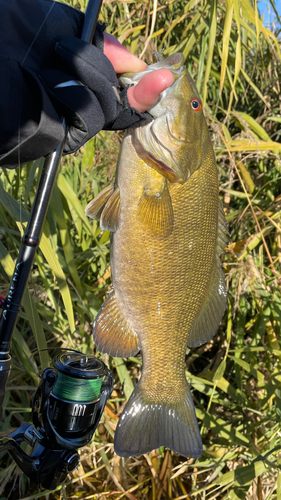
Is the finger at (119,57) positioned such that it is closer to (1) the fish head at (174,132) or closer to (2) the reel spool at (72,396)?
(1) the fish head at (174,132)

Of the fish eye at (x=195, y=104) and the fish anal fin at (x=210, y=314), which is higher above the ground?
the fish eye at (x=195, y=104)

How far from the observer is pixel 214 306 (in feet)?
5.22

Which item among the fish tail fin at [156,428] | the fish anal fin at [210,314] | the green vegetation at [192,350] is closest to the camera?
the fish tail fin at [156,428]

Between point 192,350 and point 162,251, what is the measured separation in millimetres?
1128

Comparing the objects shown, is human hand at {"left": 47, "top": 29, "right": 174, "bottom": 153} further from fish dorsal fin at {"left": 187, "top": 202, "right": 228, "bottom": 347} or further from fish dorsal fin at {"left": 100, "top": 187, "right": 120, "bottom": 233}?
fish dorsal fin at {"left": 187, "top": 202, "right": 228, "bottom": 347}

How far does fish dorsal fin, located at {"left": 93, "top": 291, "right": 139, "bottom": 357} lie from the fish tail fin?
0.15 meters

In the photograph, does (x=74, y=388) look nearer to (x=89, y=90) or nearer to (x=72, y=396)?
(x=72, y=396)

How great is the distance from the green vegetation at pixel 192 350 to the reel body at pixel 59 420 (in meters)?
0.62

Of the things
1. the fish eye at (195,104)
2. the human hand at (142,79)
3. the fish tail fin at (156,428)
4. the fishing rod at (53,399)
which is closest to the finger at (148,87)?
the human hand at (142,79)

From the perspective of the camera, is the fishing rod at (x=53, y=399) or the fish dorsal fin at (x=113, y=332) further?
the fish dorsal fin at (x=113, y=332)

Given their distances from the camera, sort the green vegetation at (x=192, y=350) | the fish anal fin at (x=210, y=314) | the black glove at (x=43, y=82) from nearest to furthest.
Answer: the black glove at (x=43, y=82), the fish anal fin at (x=210, y=314), the green vegetation at (x=192, y=350)

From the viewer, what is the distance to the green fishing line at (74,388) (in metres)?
1.12

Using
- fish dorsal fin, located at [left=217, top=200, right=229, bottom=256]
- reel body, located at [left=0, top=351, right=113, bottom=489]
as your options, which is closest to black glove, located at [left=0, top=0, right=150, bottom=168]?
reel body, located at [left=0, top=351, right=113, bottom=489]

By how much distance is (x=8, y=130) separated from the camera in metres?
0.91
